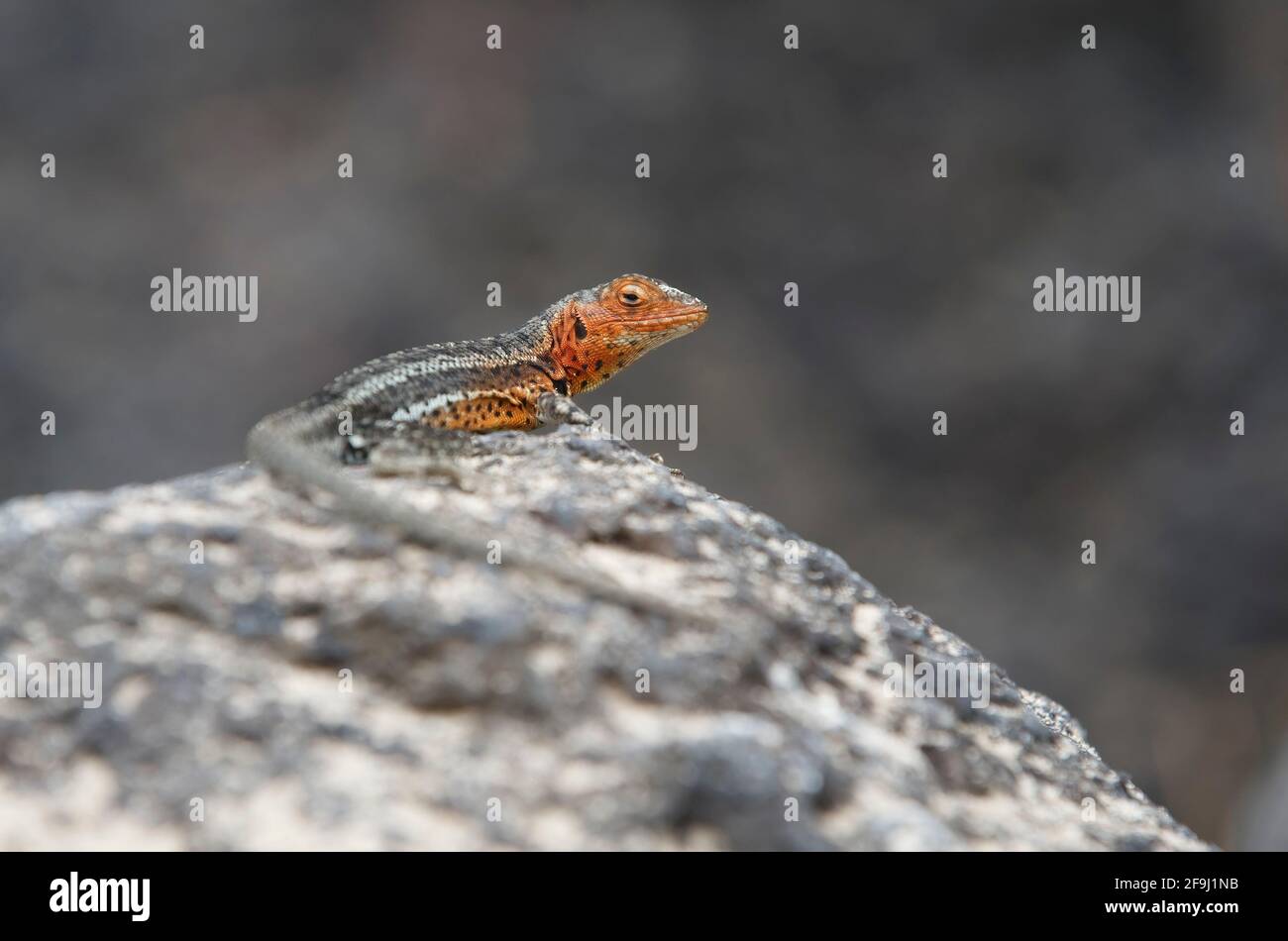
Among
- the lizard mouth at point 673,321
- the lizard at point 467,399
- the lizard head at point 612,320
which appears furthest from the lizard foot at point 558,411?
the lizard mouth at point 673,321

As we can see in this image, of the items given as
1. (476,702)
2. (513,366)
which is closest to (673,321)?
(513,366)

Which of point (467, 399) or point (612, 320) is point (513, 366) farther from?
point (612, 320)

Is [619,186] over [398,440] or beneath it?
over

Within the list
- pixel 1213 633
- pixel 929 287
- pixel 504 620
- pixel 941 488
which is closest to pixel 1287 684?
pixel 1213 633

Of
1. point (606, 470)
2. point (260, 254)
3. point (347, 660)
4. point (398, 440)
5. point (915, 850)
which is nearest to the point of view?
point (915, 850)

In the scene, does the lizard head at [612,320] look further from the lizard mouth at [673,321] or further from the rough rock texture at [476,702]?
the rough rock texture at [476,702]

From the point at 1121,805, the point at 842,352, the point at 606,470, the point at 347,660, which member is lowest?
the point at 1121,805

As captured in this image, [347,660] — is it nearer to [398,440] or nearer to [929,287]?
[398,440]
